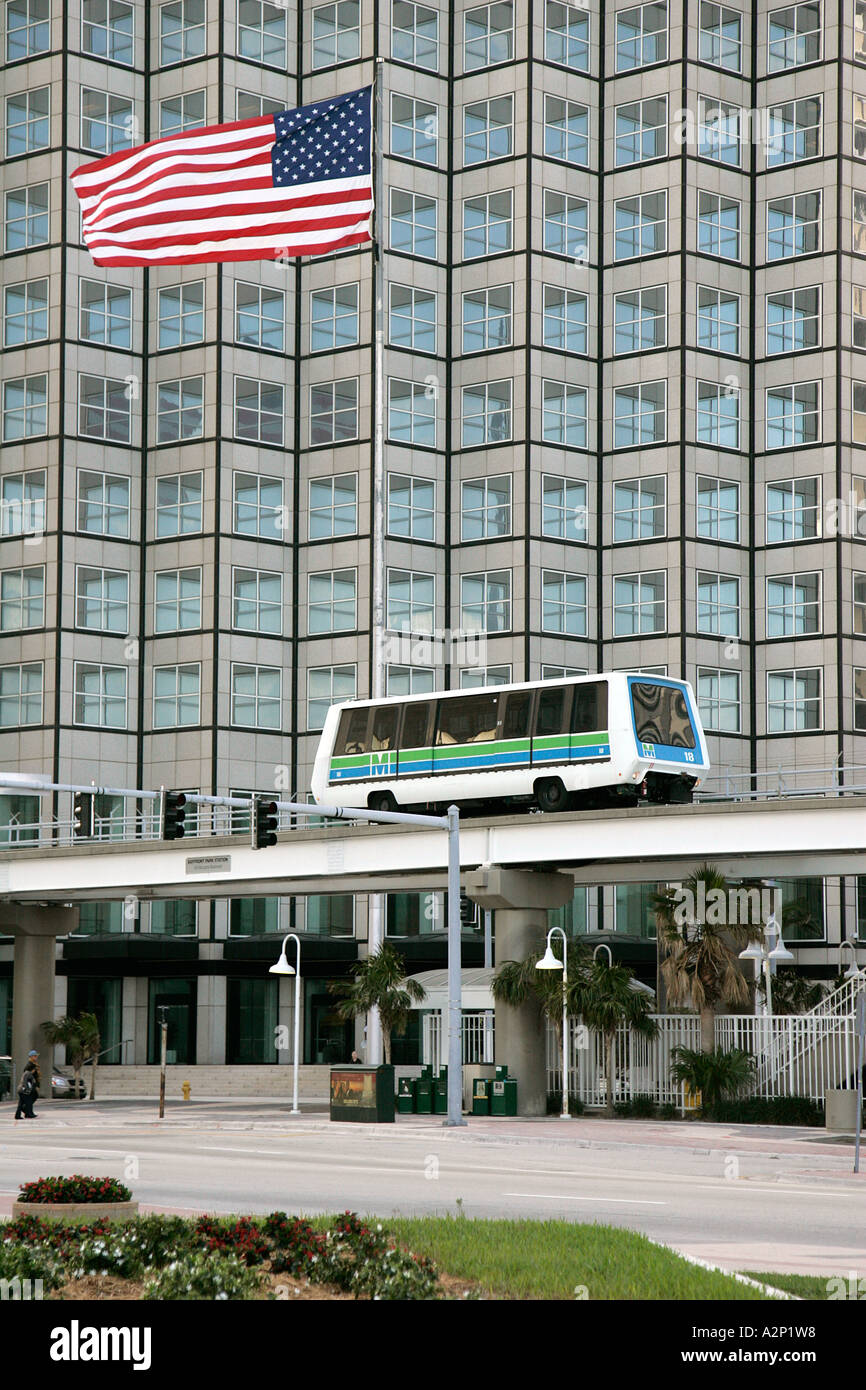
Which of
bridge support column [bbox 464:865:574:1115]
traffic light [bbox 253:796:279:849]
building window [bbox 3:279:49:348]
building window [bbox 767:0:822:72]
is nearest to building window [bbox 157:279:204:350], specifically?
building window [bbox 3:279:49:348]

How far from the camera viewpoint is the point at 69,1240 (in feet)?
42.4

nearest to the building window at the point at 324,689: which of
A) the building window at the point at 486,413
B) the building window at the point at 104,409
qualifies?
the building window at the point at 486,413

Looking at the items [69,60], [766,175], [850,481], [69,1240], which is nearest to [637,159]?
[766,175]

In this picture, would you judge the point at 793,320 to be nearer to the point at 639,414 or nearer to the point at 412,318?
the point at 639,414

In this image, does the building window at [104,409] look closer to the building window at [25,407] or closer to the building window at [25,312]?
the building window at [25,407]

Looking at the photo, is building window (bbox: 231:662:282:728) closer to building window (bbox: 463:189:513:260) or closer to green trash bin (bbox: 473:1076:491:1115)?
building window (bbox: 463:189:513:260)

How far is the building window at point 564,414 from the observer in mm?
79750

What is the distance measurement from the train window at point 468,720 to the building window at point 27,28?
47823mm

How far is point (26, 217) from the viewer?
7981 centimetres

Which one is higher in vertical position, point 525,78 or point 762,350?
point 525,78

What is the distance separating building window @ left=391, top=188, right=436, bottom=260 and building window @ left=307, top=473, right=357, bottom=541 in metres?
10.4
